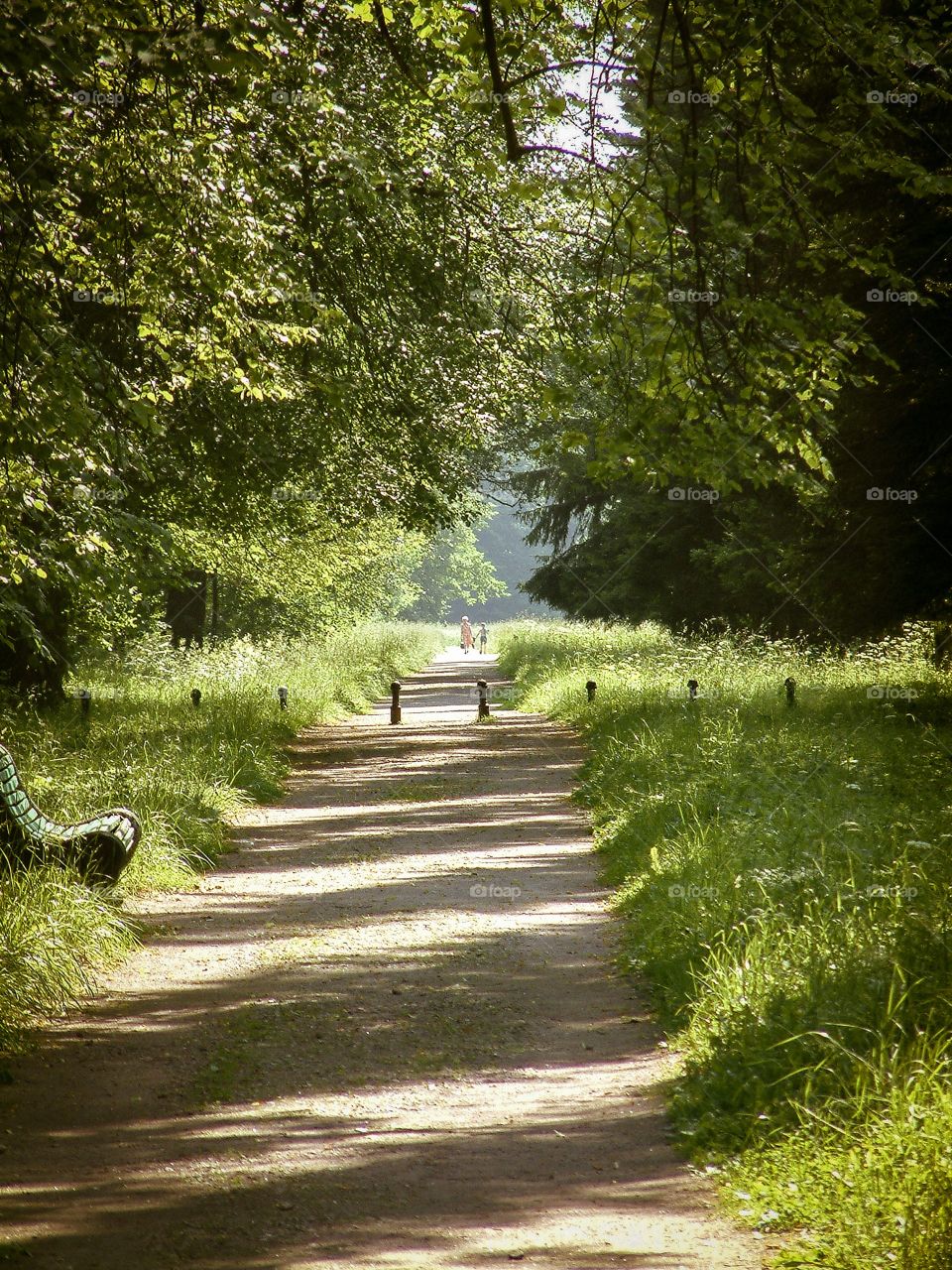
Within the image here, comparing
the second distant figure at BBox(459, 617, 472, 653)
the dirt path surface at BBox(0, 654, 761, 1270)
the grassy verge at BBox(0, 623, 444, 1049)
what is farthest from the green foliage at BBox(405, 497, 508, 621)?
the dirt path surface at BBox(0, 654, 761, 1270)

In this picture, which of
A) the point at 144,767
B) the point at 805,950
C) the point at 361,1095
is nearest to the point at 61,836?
the point at 361,1095

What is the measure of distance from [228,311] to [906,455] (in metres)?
8.81

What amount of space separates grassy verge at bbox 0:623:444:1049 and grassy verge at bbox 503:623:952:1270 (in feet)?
10.9

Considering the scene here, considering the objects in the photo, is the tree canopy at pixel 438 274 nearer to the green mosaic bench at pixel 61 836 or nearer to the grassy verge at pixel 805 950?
the green mosaic bench at pixel 61 836

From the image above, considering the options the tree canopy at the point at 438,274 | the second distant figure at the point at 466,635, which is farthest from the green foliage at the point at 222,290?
the second distant figure at the point at 466,635

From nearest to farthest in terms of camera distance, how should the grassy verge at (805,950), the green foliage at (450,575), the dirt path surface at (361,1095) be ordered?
the grassy verge at (805,950) → the dirt path surface at (361,1095) → the green foliage at (450,575)

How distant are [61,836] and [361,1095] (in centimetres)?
325

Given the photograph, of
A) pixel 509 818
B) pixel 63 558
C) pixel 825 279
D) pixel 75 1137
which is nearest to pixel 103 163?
pixel 63 558

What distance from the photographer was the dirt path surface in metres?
4.21

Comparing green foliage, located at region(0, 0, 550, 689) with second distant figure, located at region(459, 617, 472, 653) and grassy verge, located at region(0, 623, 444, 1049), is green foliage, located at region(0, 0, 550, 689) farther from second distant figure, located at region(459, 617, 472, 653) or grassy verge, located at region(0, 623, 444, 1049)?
second distant figure, located at region(459, 617, 472, 653)

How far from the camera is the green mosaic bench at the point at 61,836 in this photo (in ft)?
24.6

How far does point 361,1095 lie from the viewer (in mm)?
5559

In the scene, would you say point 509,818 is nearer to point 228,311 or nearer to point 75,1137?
point 228,311

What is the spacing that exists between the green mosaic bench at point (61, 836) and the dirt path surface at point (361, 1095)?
620 mm
